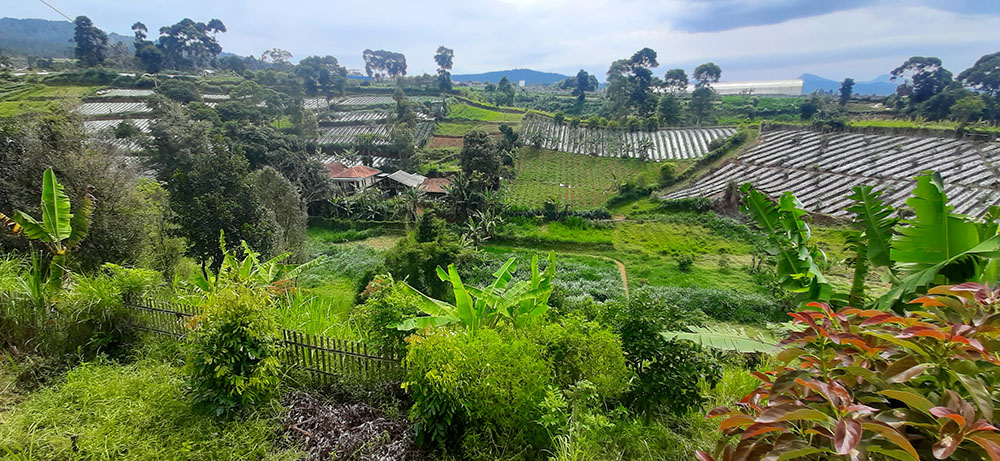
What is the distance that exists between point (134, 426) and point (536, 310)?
3.59 meters

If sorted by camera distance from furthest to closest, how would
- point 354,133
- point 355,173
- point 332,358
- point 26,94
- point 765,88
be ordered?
point 765,88 → point 354,133 → point 26,94 → point 355,173 → point 332,358

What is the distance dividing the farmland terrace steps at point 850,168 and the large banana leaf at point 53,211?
26.5 meters

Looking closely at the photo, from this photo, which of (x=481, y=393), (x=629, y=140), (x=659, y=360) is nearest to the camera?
(x=481, y=393)

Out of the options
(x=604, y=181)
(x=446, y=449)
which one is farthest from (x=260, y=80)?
(x=446, y=449)

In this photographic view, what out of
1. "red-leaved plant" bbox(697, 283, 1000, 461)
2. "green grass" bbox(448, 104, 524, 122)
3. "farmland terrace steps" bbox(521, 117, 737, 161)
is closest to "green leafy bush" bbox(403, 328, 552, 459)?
"red-leaved plant" bbox(697, 283, 1000, 461)

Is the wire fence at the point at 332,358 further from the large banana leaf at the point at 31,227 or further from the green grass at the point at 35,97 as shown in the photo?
the green grass at the point at 35,97

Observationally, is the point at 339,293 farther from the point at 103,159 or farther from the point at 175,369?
the point at 175,369

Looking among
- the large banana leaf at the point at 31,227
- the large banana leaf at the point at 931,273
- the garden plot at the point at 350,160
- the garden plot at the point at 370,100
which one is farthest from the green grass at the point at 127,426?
the garden plot at the point at 370,100

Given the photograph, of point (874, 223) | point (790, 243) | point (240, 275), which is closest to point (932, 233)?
point (874, 223)

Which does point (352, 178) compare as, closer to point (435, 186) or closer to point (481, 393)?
point (435, 186)

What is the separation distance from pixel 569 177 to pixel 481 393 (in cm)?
2924

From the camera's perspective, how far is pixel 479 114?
47.7 m

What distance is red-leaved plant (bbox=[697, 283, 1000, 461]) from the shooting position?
50.7 inches

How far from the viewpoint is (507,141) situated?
34594mm
